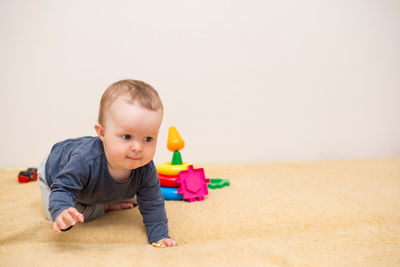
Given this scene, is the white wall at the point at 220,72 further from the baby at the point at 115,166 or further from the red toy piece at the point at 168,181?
the baby at the point at 115,166

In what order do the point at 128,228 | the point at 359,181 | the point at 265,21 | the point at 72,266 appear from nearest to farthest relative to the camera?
the point at 72,266
the point at 128,228
the point at 359,181
the point at 265,21

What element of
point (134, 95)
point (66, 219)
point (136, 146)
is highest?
point (134, 95)

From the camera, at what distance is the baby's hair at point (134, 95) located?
66 cm

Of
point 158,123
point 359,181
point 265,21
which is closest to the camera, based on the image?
point 158,123

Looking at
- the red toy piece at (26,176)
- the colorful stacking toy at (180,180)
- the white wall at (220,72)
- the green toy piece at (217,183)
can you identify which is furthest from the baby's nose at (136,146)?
the white wall at (220,72)

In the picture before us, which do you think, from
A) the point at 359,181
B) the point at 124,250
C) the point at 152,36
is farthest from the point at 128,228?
the point at 152,36

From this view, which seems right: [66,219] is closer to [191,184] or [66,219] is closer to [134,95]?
[134,95]

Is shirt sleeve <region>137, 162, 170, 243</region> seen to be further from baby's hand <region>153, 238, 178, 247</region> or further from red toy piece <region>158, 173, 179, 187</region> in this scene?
red toy piece <region>158, 173, 179, 187</region>

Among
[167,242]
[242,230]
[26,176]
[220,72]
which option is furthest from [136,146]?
[220,72]

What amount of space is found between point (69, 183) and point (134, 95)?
27 centimetres

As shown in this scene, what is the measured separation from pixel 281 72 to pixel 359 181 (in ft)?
2.61

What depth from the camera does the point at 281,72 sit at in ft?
5.90

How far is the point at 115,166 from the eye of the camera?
2.52ft

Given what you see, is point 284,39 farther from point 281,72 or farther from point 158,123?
point 158,123
